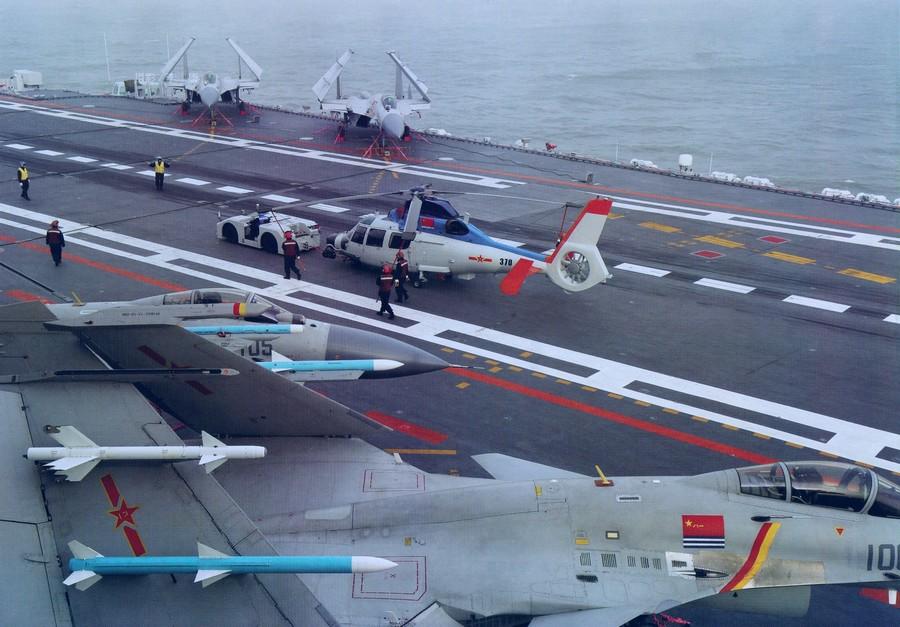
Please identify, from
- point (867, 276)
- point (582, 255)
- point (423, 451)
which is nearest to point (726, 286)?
point (867, 276)

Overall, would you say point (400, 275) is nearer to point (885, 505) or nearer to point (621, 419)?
point (621, 419)

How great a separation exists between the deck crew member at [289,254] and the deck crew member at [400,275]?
161 inches

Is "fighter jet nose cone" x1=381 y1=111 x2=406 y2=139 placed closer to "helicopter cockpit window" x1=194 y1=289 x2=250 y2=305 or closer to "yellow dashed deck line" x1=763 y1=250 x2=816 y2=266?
"yellow dashed deck line" x1=763 y1=250 x2=816 y2=266

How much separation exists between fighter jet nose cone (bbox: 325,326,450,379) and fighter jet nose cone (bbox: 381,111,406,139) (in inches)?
1386

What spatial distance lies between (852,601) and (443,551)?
735 cm

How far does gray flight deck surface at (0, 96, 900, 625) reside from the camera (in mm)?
12281

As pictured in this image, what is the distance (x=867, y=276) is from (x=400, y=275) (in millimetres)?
18738

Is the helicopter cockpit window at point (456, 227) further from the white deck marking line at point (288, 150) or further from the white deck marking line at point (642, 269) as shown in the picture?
the white deck marking line at point (288, 150)

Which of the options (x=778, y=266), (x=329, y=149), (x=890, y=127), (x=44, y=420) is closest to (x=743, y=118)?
(x=890, y=127)

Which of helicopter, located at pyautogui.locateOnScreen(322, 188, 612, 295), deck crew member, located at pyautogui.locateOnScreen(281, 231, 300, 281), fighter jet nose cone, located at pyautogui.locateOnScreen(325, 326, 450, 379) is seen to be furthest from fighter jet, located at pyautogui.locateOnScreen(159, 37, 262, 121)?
fighter jet nose cone, located at pyautogui.locateOnScreen(325, 326, 450, 379)

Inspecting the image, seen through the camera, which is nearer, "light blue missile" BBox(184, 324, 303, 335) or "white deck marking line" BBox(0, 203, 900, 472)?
"light blue missile" BBox(184, 324, 303, 335)

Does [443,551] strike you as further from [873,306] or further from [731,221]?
[731,221]

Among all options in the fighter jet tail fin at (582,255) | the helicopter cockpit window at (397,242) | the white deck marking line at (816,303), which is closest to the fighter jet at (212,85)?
the helicopter cockpit window at (397,242)

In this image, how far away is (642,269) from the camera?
3394 cm
